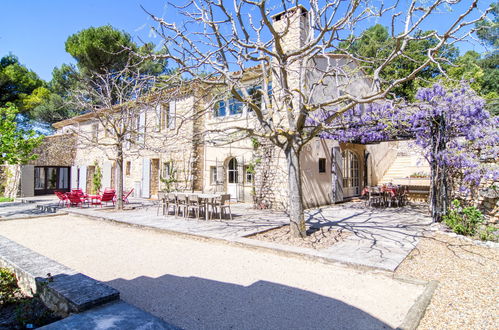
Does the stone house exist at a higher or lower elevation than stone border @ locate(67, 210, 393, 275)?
higher

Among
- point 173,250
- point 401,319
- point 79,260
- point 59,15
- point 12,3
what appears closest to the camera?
point 401,319

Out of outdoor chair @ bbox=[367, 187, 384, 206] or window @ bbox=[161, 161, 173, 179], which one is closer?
outdoor chair @ bbox=[367, 187, 384, 206]

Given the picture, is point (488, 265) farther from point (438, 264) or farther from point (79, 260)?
point (79, 260)

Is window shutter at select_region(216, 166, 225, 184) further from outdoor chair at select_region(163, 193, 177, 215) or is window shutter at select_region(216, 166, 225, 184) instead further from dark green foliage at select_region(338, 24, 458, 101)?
dark green foliage at select_region(338, 24, 458, 101)

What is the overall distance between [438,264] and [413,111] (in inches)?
180

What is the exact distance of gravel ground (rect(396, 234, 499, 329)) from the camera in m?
2.80

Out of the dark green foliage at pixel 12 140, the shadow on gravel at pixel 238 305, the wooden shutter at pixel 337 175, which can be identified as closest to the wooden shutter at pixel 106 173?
the dark green foliage at pixel 12 140

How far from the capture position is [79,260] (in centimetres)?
486

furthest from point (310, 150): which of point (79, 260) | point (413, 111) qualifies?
point (79, 260)

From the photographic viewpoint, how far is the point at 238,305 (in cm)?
315

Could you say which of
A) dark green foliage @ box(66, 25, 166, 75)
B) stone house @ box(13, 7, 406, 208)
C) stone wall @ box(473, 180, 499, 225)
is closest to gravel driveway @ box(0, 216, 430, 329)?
stone house @ box(13, 7, 406, 208)

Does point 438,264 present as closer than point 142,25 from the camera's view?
Yes

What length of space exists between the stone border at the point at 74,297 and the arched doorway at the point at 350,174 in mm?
11623

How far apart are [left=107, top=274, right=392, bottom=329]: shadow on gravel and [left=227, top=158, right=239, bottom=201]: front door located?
870cm
